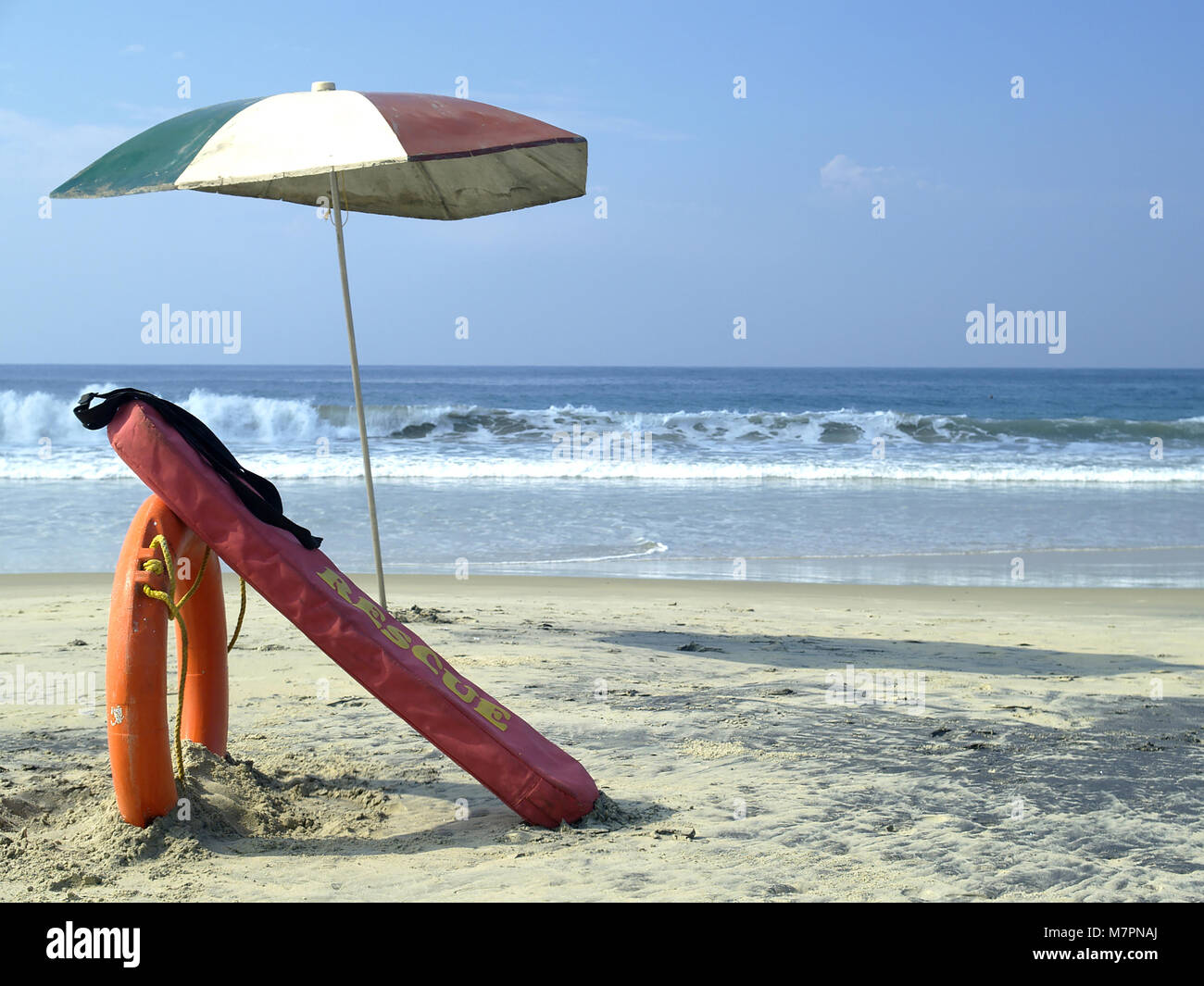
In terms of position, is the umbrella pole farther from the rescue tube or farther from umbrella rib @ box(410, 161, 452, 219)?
the rescue tube

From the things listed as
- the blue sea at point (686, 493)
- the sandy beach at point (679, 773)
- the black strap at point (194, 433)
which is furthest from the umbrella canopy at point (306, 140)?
the blue sea at point (686, 493)

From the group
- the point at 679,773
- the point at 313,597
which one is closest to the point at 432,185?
the point at 313,597

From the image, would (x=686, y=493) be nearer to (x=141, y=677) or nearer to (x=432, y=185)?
(x=432, y=185)

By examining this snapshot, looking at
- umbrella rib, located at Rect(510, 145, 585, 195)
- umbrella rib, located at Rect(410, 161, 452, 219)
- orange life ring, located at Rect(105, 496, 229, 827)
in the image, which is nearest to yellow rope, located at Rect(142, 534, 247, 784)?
orange life ring, located at Rect(105, 496, 229, 827)

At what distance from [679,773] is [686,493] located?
469 inches

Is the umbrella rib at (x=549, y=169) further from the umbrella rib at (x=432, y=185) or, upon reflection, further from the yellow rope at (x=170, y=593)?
the yellow rope at (x=170, y=593)

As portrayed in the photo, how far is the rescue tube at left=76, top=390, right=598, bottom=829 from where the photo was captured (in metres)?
3.10

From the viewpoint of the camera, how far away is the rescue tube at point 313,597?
3.10 m

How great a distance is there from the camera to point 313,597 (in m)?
3.17

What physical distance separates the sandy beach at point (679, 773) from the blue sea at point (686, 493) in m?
3.20

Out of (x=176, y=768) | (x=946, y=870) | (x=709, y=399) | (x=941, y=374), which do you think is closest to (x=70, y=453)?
(x=176, y=768)

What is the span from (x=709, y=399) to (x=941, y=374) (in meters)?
34.2

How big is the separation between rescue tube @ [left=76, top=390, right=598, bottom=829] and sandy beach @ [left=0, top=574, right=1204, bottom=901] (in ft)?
0.64

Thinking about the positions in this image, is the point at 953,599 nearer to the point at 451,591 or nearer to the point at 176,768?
the point at 451,591
